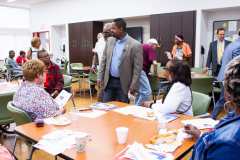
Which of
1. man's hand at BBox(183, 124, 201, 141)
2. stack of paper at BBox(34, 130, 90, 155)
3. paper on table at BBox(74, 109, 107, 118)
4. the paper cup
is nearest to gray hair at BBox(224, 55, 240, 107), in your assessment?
man's hand at BBox(183, 124, 201, 141)

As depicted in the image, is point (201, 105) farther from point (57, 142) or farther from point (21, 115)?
point (21, 115)

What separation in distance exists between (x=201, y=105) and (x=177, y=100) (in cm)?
39

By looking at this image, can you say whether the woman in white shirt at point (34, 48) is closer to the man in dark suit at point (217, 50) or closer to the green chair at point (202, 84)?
the green chair at point (202, 84)

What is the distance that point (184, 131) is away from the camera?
5.09 feet

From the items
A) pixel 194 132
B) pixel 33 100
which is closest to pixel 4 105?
pixel 33 100

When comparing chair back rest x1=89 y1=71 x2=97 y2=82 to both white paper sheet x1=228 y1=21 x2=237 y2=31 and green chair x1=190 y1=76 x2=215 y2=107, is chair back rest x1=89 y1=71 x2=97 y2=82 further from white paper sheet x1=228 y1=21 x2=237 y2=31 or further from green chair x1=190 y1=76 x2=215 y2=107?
white paper sheet x1=228 y1=21 x2=237 y2=31

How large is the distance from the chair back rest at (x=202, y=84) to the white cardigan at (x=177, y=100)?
1.94 metres

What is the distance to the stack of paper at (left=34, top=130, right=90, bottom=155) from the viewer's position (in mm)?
1370

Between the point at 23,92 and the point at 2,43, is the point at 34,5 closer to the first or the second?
the point at 2,43

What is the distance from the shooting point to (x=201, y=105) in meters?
2.35

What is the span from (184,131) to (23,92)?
58.0 inches

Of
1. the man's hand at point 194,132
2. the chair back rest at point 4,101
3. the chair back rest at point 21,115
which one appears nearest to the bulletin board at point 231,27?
the man's hand at point 194,132

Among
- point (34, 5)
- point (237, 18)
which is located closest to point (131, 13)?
point (237, 18)

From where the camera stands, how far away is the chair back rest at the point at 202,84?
13.2ft
